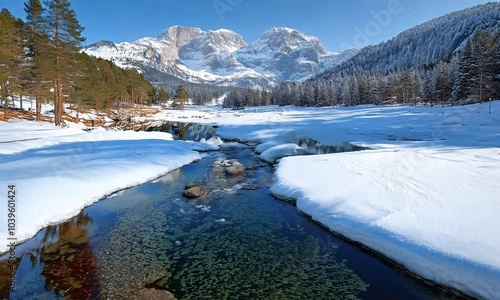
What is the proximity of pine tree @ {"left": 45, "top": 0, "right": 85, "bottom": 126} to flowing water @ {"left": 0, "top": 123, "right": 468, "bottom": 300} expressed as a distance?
97.7 feet

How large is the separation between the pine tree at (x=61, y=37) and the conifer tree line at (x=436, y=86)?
69558mm

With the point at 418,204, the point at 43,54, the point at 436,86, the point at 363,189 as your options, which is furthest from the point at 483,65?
the point at 43,54

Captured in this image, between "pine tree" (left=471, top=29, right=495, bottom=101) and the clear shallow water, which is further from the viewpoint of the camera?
"pine tree" (left=471, top=29, right=495, bottom=101)

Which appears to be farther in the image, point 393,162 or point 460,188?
point 393,162

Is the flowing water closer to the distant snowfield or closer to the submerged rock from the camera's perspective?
the distant snowfield

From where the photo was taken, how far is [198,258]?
37.4 ft

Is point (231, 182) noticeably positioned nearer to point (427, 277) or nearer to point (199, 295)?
point (199, 295)

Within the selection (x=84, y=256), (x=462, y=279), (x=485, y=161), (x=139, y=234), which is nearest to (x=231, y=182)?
(x=139, y=234)

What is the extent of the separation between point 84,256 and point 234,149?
1047 inches

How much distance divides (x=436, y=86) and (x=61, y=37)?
85486mm

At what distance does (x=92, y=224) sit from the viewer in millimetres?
14430

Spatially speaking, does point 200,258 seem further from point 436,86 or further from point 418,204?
point 436,86

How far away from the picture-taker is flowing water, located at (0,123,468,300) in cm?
937

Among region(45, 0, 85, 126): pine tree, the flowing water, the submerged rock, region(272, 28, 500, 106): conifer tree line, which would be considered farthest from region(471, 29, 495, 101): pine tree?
region(45, 0, 85, 126): pine tree
